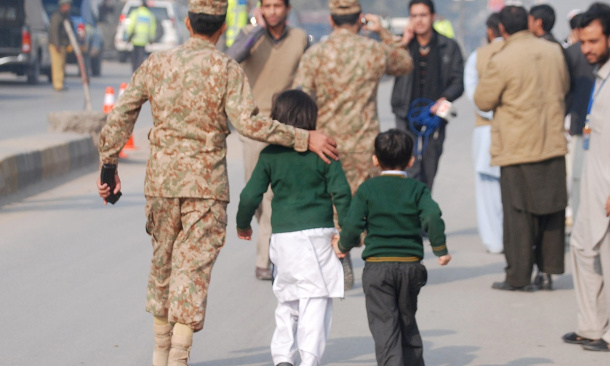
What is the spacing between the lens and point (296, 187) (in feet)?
17.4

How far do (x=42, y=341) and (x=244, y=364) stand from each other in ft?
3.77

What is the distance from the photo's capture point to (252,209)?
5.27 m

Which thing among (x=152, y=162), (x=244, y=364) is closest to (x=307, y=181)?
(x=152, y=162)

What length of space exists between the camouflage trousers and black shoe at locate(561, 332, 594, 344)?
2181mm

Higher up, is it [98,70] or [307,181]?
[307,181]

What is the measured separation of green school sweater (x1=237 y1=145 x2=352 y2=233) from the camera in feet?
17.3

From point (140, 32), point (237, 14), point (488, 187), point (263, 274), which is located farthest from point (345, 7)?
point (140, 32)

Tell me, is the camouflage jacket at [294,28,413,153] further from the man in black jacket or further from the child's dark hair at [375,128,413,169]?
the child's dark hair at [375,128,413,169]

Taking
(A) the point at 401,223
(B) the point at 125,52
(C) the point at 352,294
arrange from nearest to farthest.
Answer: (A) the point at 401,223 < (C) the point at 352,294 < (B) the point at 125,52

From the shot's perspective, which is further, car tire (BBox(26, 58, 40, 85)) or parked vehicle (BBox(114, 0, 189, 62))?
parked vehicle (BBox(114, 0, 189, 62))

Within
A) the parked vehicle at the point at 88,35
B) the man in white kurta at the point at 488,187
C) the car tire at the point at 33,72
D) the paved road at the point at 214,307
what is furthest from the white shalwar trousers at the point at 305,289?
the parked vehicle at the point at 88,35

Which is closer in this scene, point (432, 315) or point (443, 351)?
point (443, 351)

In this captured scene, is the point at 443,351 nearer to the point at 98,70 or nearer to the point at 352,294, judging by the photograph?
the point at 352,294

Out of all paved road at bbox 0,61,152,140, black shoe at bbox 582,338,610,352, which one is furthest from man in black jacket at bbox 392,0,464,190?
paved road at bbox 0,61,152,140
